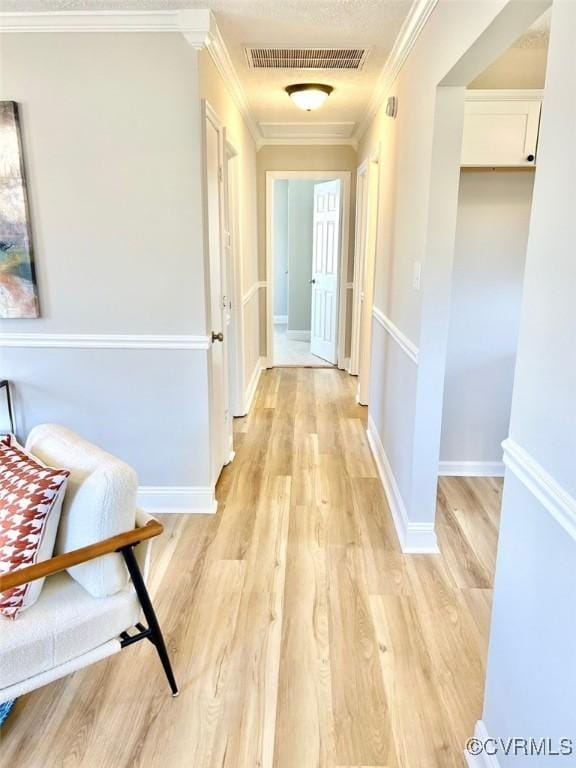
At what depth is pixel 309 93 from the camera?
347 cm

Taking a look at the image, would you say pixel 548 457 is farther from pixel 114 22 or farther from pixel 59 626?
pixel 114 22

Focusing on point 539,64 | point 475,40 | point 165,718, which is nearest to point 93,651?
point 165,718

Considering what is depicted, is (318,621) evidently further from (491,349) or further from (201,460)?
(491,349)

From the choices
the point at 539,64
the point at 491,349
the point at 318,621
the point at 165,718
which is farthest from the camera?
the point at 491,349

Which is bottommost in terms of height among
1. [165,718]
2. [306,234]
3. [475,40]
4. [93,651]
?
[165,718]

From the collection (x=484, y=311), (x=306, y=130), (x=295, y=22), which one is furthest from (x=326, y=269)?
(x=295, y=22)

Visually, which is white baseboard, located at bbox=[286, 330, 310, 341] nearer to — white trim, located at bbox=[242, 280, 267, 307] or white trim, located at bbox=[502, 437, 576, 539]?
white trim, located at bbox=[242, 280, 267, 307]

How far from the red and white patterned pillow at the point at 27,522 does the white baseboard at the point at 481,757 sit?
1331 millimetres

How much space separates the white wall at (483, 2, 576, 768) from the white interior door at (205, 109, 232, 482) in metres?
1.87

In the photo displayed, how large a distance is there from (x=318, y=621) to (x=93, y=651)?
0.91 m

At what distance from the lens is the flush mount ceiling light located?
3461mm

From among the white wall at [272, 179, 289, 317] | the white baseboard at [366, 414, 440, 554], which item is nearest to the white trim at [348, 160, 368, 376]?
the white baseboard at [366, 414, 440, 554]

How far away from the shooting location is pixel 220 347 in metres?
3.25

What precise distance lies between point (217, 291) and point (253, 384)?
87.8 inches
